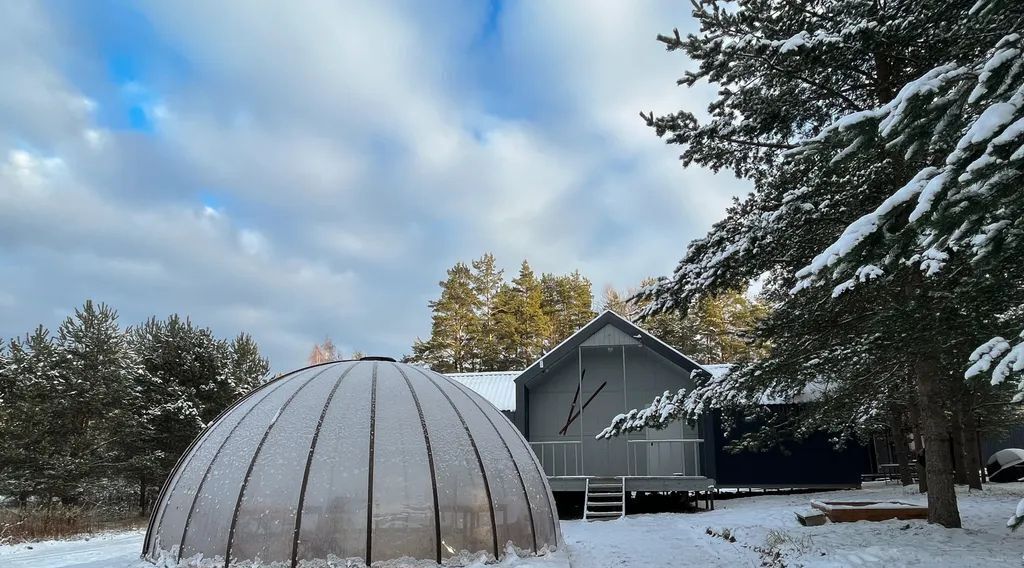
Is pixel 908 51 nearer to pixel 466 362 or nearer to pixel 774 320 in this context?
pixel 774 320

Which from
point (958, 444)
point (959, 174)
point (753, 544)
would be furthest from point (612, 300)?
point (959, 174)

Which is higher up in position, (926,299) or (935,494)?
(926,299)

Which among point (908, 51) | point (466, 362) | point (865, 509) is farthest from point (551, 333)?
point (908, 51)

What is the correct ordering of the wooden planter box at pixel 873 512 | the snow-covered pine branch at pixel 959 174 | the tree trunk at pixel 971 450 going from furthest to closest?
the tree trunk at pixel 971 450, the wooden planter box at pixel 873 512, the snow-covered pine branch at pixel 959 174

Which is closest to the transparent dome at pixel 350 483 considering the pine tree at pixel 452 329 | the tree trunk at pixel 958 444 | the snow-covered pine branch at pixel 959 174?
the snow-covered pine branch at pixel 959 174

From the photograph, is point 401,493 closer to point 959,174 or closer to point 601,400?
point 959,174

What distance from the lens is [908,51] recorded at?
27.8 ft

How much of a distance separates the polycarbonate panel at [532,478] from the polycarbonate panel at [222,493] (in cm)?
228

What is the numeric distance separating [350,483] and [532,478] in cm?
210

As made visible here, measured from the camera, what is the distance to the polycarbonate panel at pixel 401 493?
507 centimetres

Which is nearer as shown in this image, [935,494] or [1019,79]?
[1019,79]

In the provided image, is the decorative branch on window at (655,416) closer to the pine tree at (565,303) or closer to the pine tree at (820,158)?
the pine tree at (820,158)

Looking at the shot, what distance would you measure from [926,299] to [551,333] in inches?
1080

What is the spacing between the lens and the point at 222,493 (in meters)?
5.40
